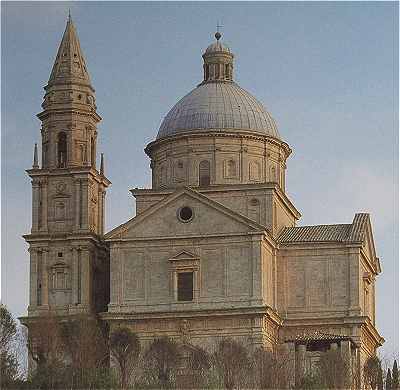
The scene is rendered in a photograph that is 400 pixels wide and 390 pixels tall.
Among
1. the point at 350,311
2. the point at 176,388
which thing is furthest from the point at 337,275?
the point at 176,388

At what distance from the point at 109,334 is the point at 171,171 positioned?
9906 mm

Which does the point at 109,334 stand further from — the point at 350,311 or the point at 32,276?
the point at 350,311

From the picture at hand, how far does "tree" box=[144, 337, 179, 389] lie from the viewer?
66.9 metres

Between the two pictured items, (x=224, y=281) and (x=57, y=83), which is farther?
(x=57, y=83)

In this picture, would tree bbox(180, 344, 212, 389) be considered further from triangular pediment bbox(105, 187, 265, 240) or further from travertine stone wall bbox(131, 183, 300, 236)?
travertine stone wall bbox(131, 183, 300, 236)

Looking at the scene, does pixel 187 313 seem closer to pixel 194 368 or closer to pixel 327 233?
pixel 194 368

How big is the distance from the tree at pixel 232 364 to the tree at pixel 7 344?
26.2 ft

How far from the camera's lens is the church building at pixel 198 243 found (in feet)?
239

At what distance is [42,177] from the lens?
76438 mm

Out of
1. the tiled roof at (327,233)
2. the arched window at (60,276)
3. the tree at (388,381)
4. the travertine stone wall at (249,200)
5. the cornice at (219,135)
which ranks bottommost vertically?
the tree at (388,381)

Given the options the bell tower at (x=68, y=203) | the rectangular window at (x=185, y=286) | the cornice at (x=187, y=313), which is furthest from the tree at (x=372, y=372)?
the bell tower at (x=68, y=203)

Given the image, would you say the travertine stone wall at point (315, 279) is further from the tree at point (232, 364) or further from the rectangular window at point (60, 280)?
the rectangular window at point (60, 280)

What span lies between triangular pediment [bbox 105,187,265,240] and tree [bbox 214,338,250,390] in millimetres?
7264

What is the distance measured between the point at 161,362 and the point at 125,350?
206 centimetres
